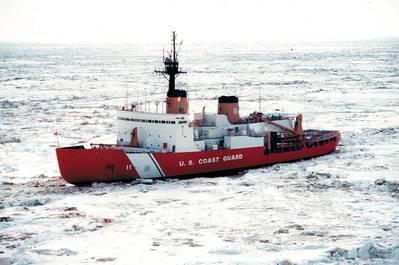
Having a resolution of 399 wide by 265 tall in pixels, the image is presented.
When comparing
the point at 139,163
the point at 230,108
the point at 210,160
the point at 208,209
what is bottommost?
the point at 208,209

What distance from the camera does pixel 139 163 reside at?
65.4 ft

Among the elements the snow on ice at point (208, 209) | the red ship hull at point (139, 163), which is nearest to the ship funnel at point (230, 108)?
the red ship hull at point (139, 163)

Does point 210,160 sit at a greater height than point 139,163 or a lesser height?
lesser

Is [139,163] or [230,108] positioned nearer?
[139,163]

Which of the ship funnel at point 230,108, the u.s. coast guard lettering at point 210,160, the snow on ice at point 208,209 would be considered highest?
the ship funnel at point 230,108

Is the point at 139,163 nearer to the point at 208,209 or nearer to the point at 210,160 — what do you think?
the point at 210,160

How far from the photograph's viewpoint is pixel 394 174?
19969mm

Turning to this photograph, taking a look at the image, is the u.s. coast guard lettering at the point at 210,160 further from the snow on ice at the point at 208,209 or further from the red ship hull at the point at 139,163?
the snow on ice at the point at 208,209

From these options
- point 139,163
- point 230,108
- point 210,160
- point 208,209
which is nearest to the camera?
point 208,209

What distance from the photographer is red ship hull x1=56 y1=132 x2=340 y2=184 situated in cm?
1930

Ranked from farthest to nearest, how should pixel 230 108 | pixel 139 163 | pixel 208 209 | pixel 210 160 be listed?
pixel 230 108
pixel 210 160
pixel 139 163
pixel 208 209

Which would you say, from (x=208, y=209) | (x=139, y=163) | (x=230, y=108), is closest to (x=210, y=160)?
(x=139, y=163)

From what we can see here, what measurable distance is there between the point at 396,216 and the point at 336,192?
3.16m

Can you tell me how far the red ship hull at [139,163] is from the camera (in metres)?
19.3
